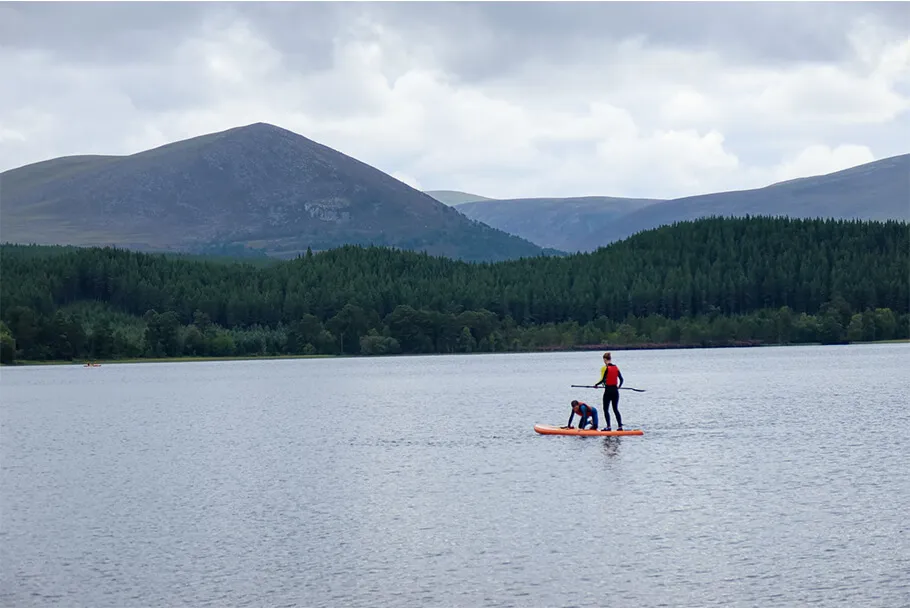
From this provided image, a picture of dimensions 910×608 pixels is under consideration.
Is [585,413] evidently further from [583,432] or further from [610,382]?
[610,382]

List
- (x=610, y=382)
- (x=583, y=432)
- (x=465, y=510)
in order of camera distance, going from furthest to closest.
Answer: (x=583, y=432), (x=610, y=382), (x=465, y=510)

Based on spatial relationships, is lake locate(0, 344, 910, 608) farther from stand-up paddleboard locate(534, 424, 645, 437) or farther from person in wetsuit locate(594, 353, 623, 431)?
person in wetsuit locate(594, 353, 623, 431)

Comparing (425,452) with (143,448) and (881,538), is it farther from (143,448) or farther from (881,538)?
(881,538)

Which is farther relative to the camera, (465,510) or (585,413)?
(585,413)

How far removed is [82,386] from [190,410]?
198 ft

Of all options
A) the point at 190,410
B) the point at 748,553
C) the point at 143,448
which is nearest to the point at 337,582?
the point at 748,553

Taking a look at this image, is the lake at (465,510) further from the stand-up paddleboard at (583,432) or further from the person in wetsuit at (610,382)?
the person in wetsuit at (610,382)

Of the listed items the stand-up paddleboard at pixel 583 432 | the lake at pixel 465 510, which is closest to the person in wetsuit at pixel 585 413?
the stand-up paddleboard at pixel 583 432

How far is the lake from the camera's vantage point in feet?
110

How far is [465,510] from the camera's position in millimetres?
46000

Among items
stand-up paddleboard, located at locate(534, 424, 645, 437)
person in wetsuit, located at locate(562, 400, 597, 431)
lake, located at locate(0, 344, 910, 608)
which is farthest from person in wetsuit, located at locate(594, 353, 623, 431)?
lake, located at locate(0, 344, 910, 608)

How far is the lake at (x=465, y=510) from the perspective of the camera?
110 feet

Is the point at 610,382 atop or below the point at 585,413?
atop

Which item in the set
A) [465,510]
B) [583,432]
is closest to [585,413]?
[583,432]
